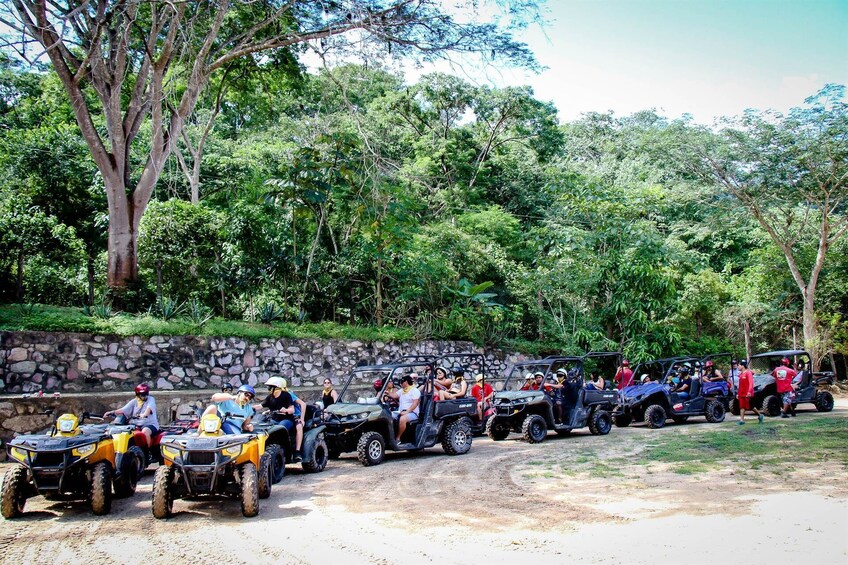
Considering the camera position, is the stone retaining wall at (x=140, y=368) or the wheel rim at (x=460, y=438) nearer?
the stone retaining wall at (x=140, y=368)

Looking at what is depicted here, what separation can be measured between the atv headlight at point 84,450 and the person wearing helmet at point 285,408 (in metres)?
2.67

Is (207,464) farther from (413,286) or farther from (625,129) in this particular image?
(625,129)

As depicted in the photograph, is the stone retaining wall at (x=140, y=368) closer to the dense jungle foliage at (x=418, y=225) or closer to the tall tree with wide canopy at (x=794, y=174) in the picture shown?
the dense jungle foliage at (x=418, y=225)

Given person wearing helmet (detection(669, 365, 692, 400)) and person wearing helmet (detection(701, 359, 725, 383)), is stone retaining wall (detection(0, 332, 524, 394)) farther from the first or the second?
person wearing helmet (detection(701, 359, 725, 383))

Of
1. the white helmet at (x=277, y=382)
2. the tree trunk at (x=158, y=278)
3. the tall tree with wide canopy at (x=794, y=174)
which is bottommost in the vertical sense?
the white helmet at (x=277, y=382)

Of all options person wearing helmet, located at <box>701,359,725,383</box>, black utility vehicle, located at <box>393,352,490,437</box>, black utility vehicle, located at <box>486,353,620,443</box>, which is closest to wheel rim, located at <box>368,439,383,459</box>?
→ black utility vehicle, located at <box>486,353,620,443</box>

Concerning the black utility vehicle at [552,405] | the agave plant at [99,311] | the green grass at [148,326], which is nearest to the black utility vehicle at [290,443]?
the black utility vehicle at [552,405]

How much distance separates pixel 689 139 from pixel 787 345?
10115 mm

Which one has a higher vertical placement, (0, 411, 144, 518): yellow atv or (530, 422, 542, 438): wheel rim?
(0, 411, 144, 518): yellow atv

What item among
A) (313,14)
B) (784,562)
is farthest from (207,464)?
(313,14)

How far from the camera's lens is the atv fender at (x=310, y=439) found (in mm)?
10352

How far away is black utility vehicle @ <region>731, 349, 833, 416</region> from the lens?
18672 millimetres

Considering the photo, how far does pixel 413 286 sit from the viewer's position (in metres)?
20.0

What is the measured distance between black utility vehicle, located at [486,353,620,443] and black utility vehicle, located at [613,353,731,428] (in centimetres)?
119
